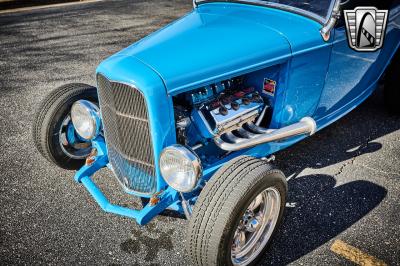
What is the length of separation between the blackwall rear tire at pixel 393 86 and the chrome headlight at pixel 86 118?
10.7ft

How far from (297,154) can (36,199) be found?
2.43 m

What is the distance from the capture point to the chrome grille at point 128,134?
2.16 meters

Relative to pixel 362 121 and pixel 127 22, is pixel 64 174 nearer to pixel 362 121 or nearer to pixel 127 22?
pixel 362 121

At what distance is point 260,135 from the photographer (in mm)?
2447

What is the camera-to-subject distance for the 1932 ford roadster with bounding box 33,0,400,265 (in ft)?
6.65

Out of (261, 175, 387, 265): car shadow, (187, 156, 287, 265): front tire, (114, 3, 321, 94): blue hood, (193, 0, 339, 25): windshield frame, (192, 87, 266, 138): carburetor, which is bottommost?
(261, 175, 387, 265): car shadow

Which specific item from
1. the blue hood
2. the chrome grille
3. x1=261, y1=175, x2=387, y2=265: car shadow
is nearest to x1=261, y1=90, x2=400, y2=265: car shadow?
x1=261, y1=175, x2=387, y2=265: car shadow

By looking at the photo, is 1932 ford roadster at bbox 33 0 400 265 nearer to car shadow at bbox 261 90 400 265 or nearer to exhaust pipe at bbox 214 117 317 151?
exhaust pipe at bbox 214 117 317 151

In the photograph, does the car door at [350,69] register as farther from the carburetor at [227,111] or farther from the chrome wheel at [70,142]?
the chrome wheel at [70,142]

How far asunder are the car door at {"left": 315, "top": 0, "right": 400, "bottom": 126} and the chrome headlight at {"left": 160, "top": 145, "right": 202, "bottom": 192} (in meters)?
1.63

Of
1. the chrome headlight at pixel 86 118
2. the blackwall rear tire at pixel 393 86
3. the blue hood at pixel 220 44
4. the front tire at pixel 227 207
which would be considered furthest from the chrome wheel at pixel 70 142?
the blackwall rear tire at pixel 393 86

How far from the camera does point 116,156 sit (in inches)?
100

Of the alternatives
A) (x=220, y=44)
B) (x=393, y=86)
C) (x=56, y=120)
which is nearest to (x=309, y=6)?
(x=220, y=44)

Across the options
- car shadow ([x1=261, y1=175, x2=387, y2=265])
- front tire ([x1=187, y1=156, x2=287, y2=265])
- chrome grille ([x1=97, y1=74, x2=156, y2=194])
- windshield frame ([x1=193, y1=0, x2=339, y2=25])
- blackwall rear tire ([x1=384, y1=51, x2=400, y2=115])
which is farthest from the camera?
blackwall rear tire ([x1=384, y1=51, x2=400, y2=115])
